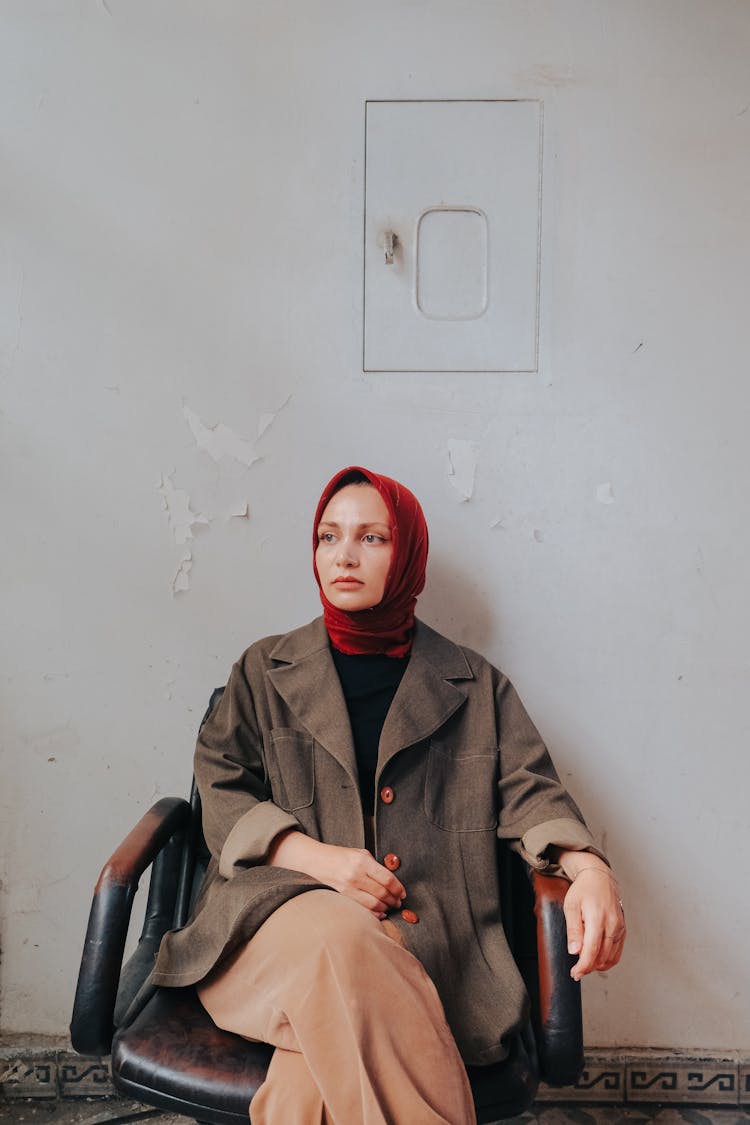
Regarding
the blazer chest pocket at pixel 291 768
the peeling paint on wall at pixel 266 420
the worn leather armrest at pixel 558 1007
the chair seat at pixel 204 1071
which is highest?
the peeling paint on wall at pixel 266 420

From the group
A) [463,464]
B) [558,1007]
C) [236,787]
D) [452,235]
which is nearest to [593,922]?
[558,1007]

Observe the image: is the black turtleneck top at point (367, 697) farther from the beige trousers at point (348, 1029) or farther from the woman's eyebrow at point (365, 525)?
the beige trousers at point (348, 1029)

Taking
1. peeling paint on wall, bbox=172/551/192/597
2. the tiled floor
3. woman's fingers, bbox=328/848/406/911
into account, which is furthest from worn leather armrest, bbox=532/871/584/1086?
peeling paint on wall, bbox=172/551/192/597

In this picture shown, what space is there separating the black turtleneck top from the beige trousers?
36 cm

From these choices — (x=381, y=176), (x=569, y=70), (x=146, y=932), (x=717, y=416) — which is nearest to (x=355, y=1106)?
(x=146, y=932)

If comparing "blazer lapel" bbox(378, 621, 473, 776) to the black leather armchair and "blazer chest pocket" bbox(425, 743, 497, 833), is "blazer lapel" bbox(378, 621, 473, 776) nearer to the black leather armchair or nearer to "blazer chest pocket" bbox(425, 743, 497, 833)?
"blazer chest pocket" bbox(425, 743, 497, 833)

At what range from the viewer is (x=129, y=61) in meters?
1.99

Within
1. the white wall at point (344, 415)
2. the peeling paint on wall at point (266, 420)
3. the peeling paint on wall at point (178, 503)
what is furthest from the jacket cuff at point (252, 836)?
the peeling paint on wall at point (266, 420)

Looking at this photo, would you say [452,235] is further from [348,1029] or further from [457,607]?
[348,1029]

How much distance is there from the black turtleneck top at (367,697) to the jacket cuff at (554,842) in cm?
29

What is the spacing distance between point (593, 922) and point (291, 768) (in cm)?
57

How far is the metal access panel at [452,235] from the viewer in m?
1.96

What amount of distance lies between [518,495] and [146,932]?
1.16m

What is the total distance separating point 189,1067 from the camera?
1.27m
